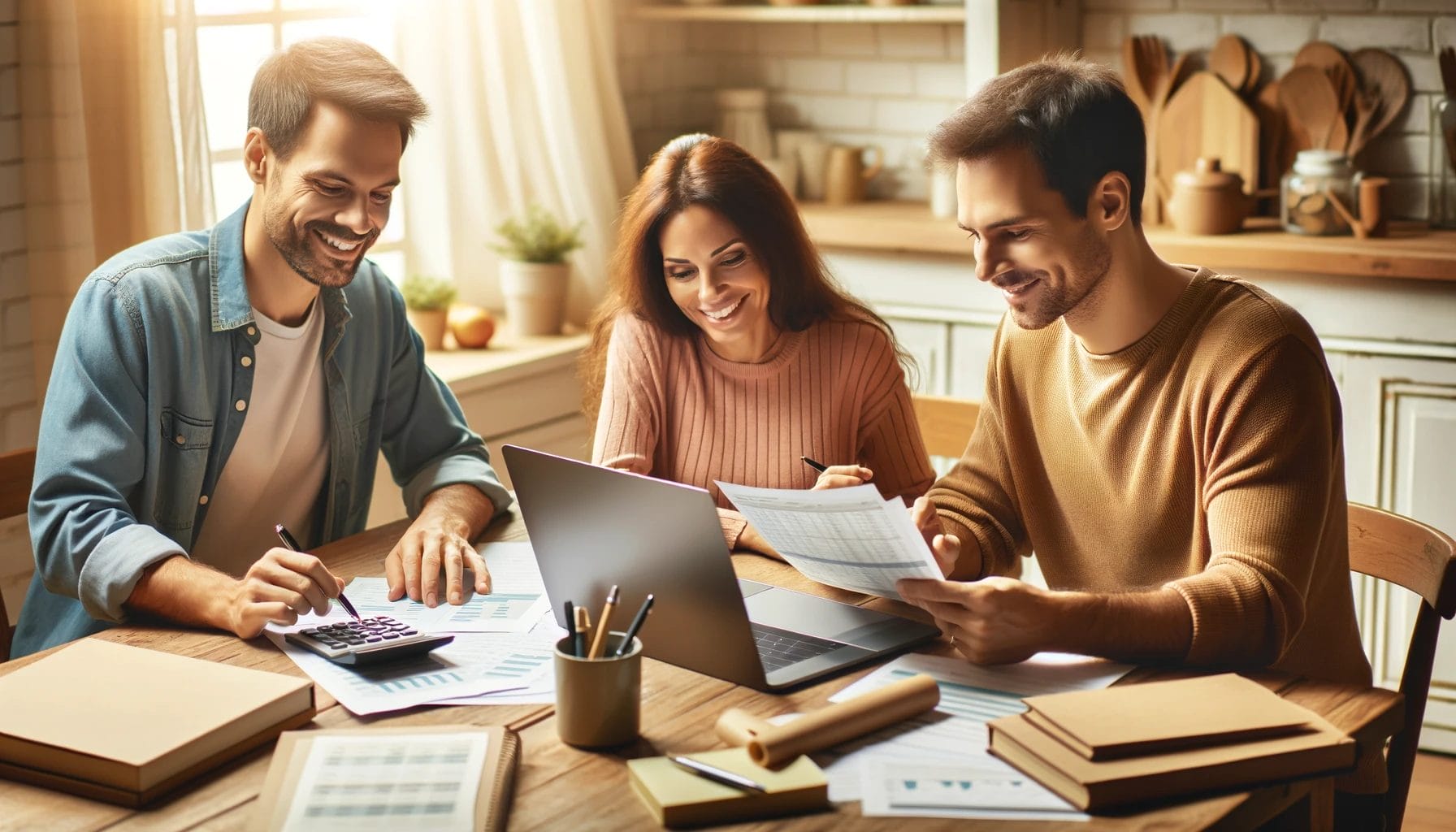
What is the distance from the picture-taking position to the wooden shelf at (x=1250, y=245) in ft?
9.66

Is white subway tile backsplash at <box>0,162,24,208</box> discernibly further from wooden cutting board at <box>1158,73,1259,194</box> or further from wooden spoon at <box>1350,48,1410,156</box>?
wooden spoon at <box>1350,48,1410,156</box>

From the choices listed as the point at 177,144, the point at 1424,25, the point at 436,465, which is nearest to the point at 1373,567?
the point at 436,465

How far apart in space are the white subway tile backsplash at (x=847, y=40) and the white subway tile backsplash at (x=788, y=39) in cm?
3

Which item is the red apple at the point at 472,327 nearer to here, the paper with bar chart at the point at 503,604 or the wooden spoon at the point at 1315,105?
the paper with bar chart at the point at 503,604

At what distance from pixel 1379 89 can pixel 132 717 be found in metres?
2.88

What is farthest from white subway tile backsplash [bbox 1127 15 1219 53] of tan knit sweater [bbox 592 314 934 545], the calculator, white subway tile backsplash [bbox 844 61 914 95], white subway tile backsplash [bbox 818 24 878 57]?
the calculator

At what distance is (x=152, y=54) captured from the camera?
8.90ft

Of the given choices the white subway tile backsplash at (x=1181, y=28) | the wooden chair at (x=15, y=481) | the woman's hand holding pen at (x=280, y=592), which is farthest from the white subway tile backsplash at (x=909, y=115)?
the woman's hand holding pen at (x=280, y=592)

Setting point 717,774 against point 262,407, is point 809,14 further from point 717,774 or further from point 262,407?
point 717,774

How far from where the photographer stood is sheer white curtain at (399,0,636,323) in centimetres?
359

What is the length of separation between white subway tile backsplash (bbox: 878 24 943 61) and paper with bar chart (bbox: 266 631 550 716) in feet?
8.50

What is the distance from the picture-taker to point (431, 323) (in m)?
3.49

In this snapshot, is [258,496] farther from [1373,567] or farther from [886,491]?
[1373,567]

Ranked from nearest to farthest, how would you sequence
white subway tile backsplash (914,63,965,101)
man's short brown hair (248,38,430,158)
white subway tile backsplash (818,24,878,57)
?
1. man's short brown hair (248,38,430,158)
2. white subway tile backsplash (914,63,965,101)
3. white subway tile backsplash (818,24,878,57)
